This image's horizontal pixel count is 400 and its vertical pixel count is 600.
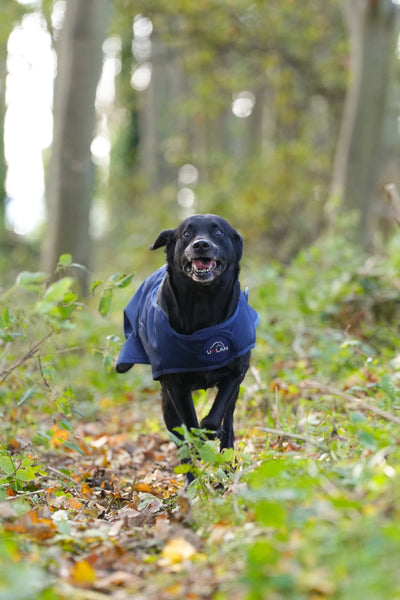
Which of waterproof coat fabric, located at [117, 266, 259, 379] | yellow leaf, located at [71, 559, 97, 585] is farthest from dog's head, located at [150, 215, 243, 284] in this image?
yellow leaf, located at [71, 559, 97, 585]

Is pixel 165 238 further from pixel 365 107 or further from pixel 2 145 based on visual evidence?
pixel 2 145

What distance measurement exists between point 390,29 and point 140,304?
7963 mm

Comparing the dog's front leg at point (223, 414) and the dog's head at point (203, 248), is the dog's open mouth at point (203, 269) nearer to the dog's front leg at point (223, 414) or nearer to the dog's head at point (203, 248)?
the dog's head at point (203, 248)

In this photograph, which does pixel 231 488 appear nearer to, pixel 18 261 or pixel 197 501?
pixel 197 501

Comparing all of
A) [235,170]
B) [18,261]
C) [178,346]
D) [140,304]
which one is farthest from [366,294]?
[18,261]

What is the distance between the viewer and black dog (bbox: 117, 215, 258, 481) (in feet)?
12.9

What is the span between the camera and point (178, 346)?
12.8 ft

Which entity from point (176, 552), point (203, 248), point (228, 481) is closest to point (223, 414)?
point (228, 481)

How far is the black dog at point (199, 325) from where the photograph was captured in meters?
3.93

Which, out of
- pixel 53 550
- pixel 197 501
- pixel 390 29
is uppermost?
pixel 390 29

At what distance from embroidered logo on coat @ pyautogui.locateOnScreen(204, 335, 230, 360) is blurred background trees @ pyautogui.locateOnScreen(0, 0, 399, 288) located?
4.22 m

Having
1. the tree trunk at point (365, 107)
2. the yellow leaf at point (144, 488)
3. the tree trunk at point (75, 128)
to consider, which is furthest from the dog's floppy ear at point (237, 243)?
the tree trunk at point (365, 107)

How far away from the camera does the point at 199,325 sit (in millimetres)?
4074

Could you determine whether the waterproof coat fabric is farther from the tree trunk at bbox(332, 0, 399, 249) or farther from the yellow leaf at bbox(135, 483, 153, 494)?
the tree trunk at bbox(332, 0, 399, 249)
